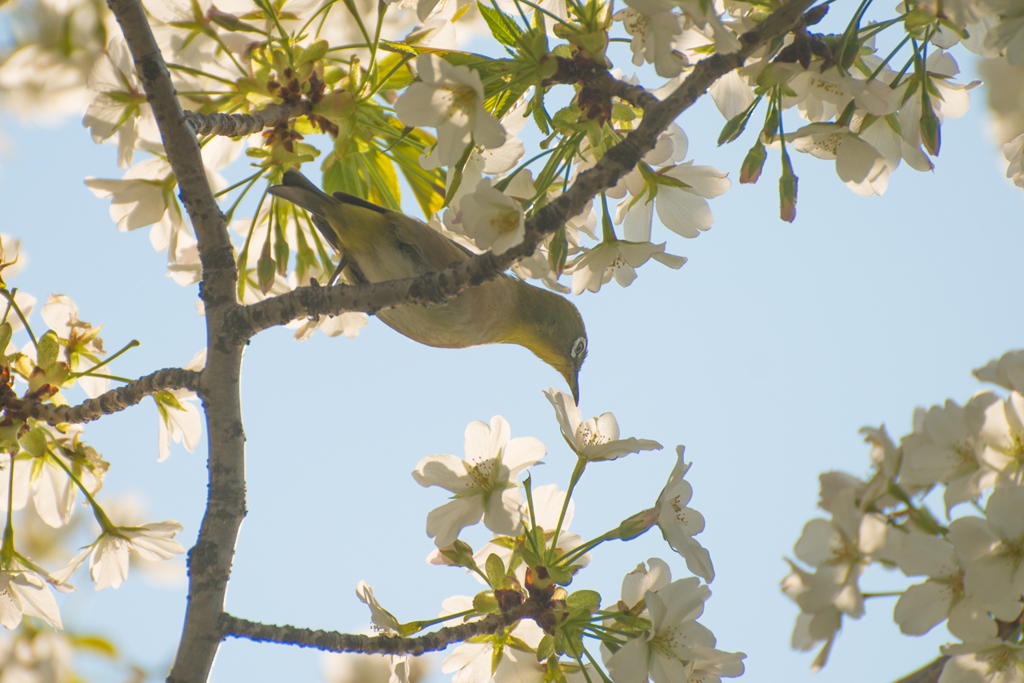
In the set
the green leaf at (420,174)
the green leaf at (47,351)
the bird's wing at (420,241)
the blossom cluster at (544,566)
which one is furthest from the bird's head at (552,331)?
the green leaf at (47,351)

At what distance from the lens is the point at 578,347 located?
3.56 meters

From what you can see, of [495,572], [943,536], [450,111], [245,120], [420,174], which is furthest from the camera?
[420,174]

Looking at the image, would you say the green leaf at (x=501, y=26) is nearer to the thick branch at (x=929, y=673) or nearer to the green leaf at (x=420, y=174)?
the green leaf at (x=420, y=174)

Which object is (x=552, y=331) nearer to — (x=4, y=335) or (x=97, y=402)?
(x=97, y=402)

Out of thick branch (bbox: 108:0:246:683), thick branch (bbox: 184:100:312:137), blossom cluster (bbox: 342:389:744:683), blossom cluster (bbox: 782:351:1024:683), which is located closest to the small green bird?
thick branch (bbox: 184:100:312:137)

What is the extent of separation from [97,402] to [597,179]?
70.8 inches

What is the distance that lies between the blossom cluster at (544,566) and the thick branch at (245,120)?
132 cm

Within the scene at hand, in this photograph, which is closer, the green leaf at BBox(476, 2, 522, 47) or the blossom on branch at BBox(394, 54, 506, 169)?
the blossom on branch at BBox(394, 54, 506, 169)

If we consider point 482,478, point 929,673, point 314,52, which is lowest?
point 929,673

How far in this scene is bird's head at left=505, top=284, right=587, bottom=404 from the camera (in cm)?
342

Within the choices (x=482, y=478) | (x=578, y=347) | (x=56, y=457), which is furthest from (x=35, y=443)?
(x=578, y=347)

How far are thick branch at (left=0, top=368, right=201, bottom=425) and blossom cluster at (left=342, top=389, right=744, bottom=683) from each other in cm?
93

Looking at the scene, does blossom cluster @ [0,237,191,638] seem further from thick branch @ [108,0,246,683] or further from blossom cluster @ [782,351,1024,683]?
blossom cluster @ [782,351,1024,683]

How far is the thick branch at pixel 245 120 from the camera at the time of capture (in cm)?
235
